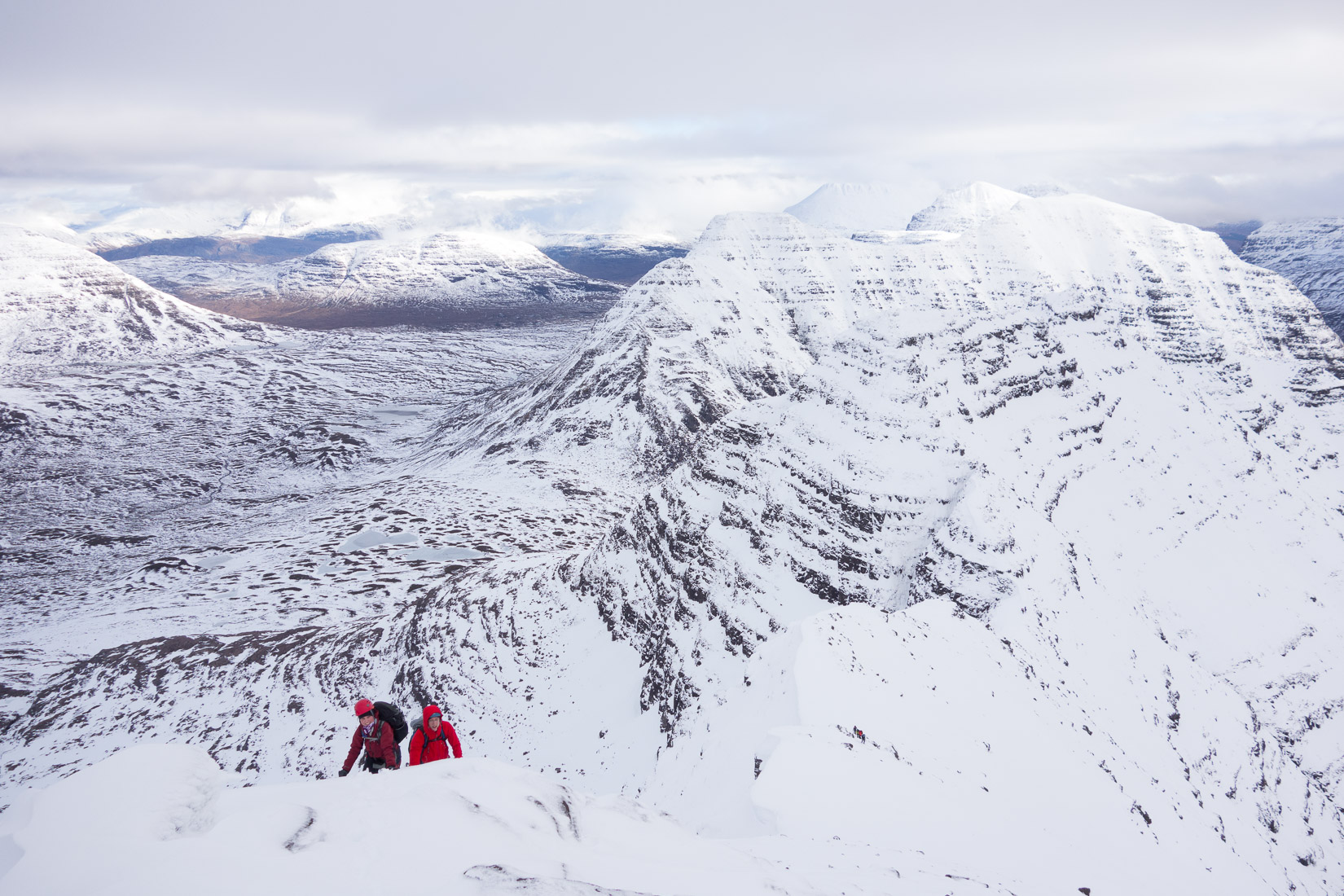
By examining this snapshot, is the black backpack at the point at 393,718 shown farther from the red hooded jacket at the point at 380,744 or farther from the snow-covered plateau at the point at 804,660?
the snow-covered plateau at the point at 804,660

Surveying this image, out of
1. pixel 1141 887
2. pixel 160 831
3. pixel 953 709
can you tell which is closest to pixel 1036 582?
pixel 953 709

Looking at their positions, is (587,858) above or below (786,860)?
above

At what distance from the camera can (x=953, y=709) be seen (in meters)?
29.6

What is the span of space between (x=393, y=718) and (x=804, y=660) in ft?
59.4

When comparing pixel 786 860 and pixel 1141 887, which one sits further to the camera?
pixel 1141 887

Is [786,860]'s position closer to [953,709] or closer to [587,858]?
[587,858]

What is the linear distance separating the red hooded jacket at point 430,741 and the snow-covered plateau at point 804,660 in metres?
2.44

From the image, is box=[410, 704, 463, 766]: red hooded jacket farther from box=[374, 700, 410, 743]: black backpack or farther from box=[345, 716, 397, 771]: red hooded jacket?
box=[345, 716, 397, 771]: red hooded jacket

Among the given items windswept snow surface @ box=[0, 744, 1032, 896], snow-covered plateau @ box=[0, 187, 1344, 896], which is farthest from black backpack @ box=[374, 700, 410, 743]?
snow-covered plateau @ box=[0, 187, 1344, 896]

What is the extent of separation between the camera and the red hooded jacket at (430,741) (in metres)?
17.0

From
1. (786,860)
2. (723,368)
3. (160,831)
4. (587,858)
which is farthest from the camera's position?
(723,368)

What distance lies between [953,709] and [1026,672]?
689 cm

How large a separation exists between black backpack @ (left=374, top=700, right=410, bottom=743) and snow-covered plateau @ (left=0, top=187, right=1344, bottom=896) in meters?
2.93

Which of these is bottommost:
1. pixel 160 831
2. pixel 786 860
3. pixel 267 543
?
pixel 267 543
